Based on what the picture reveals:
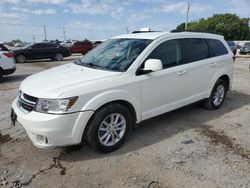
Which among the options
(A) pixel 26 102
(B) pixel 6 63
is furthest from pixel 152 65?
(B) pixel 6 63

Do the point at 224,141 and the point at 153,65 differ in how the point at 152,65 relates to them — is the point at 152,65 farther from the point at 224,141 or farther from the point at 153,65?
the point at 224,141

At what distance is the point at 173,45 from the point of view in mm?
4965

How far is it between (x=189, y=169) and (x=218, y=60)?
304 cm

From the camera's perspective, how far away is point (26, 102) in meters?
3.87

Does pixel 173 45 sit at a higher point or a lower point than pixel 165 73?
higher

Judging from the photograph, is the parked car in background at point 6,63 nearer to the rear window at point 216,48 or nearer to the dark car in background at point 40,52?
the rear window at point 216,48

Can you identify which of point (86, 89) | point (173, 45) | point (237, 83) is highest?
point (173, 45)

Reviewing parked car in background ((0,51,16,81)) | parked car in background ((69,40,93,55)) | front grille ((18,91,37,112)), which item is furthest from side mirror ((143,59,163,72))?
parked car in background ((69,40,93,55))

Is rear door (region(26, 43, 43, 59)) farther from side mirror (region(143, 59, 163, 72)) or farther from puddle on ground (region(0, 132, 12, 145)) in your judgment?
side mirror (region(143, 59, 163, 72))

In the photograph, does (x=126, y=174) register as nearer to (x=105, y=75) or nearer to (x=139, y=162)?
(x=139, y=162)

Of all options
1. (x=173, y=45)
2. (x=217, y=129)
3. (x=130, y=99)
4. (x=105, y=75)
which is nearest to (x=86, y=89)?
(x=105, y=75)

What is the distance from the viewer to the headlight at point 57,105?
140 inches

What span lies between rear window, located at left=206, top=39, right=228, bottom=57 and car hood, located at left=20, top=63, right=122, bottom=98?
2624 mm

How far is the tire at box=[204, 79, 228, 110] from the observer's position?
6.00 meters
